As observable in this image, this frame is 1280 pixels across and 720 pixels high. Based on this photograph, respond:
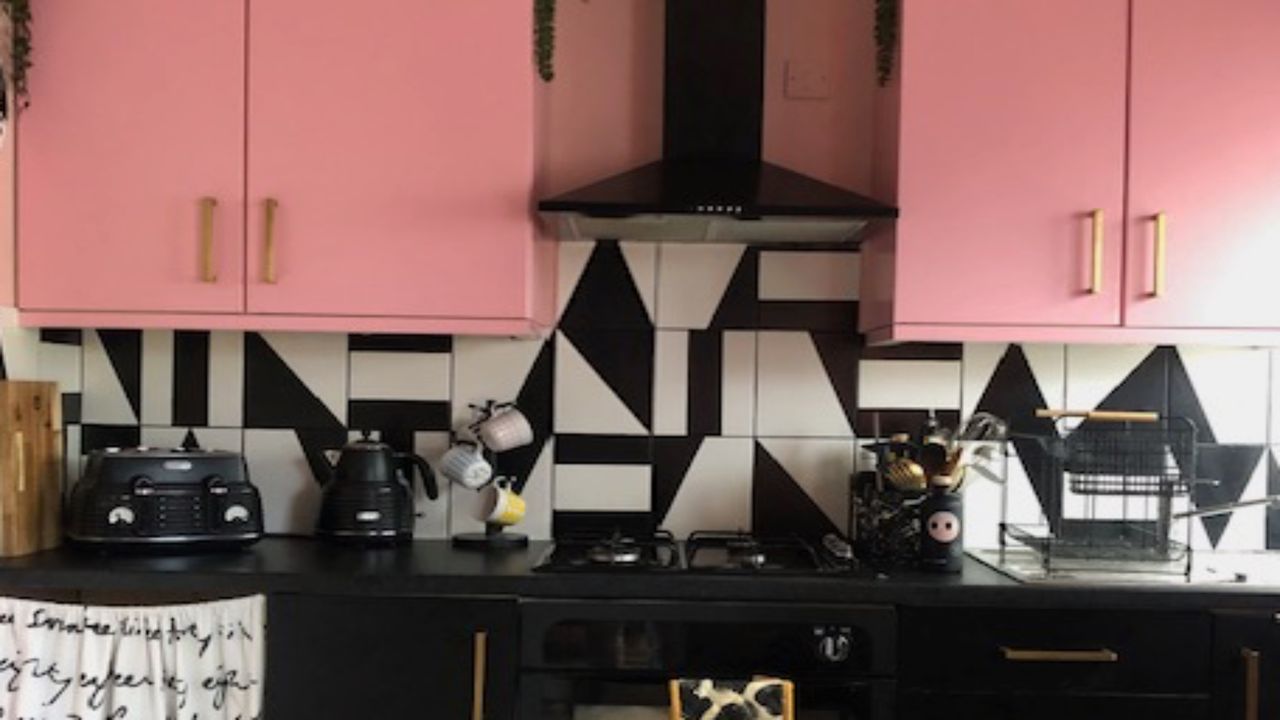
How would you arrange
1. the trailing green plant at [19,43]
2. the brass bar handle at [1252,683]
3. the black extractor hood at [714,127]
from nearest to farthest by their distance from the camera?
the brass bar handle at [1252,683]
the trailing green plant at [19,43]
the black extractor hood at [714,127]

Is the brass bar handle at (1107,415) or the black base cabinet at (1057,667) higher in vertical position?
the brass bar handle at (1107,415)

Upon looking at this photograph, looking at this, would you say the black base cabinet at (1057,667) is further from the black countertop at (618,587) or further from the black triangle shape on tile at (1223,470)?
the black triangle shape on tile at (1223,470)

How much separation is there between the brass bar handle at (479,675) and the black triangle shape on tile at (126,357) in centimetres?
107

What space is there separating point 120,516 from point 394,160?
0.86 m

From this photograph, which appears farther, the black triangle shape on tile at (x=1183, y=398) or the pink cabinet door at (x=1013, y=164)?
the black triangle shape on tile at (x=1183, y=398)

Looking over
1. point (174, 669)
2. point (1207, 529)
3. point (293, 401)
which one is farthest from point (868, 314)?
point (174, 669)

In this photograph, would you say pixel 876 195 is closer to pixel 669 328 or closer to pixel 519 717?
pixel 669 328

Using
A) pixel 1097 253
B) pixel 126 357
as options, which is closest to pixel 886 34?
pixel 1097 253

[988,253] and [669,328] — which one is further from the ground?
[988,253]

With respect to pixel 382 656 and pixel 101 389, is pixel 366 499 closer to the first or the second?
pixel 382 656

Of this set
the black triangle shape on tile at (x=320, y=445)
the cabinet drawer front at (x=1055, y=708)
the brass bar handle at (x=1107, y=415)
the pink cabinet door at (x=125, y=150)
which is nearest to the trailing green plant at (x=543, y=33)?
the pink cabinet door at (x=125, y=150)

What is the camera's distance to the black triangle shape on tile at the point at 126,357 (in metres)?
2.30

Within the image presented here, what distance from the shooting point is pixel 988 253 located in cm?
198

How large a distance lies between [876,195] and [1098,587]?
90 centimetres
